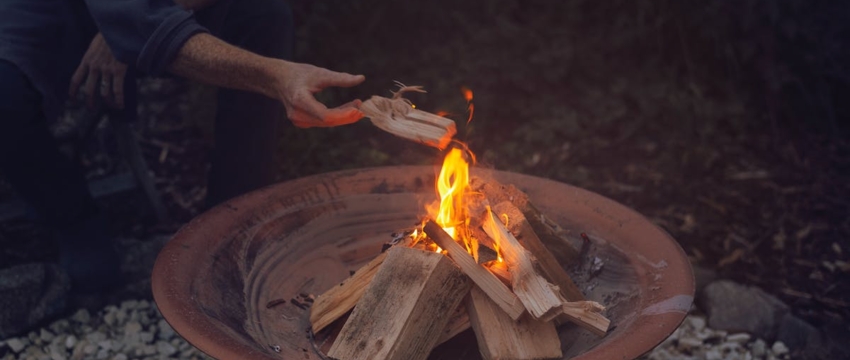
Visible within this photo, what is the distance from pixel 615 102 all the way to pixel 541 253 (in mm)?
2828

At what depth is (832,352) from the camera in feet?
8.94

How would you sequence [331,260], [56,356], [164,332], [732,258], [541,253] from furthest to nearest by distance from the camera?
[732,258]
[164,332]
[56,356]
[331,260]
[541,253]

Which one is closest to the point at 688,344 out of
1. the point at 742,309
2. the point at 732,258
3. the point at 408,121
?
the point at 742,309

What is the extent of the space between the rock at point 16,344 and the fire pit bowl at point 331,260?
1049 mm

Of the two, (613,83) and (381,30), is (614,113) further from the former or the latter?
(381,30)

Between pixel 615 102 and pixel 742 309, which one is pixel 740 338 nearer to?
pixel 742 309

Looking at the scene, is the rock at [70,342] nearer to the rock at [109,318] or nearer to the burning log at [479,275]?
the rock at [109,318]

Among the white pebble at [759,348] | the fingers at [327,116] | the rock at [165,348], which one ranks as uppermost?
the fingers at [327,116]

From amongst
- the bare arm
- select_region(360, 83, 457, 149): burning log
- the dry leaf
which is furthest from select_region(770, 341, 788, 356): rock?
the bare arm

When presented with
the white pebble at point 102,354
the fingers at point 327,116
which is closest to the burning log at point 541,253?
the fingers at point 327,116

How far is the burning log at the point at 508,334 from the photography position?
1.93 metres

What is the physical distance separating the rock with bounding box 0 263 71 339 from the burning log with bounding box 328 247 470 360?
1497 millimetres

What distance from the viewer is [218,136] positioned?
307 cm

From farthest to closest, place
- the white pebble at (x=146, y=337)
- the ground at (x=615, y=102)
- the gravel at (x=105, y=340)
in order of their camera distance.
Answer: the ground at (x=615, y=102), the white pebble at (x=146, y=337), the gravel at (x=105, y=340)
